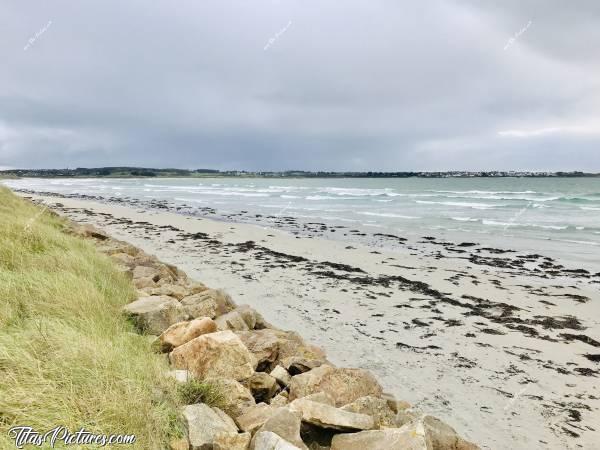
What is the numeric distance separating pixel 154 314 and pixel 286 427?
8.84 feet

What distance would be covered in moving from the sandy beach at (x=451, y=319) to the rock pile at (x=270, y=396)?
131cm

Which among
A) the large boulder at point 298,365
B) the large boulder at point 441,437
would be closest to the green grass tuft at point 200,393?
the large boulder at point 298,365

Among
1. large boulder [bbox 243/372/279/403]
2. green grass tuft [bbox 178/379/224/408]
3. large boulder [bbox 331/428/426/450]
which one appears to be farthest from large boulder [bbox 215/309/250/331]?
large boulder [bbox 331/428/426/450]

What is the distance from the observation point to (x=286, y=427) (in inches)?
117

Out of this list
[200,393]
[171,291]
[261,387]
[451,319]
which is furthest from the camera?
[451,319]

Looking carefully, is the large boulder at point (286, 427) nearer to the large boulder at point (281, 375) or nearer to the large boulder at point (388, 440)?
the large boulder at point (388, 440)

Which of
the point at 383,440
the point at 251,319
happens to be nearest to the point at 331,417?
the point at 383,440

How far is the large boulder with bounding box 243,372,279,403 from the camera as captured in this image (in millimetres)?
4125

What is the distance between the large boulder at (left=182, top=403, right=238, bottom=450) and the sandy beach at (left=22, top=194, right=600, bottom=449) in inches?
122

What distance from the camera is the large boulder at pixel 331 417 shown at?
3.25m

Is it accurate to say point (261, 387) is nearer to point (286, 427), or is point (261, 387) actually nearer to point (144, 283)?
point (286, 427)

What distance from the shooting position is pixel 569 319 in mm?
8820

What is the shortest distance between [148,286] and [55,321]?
3.38m

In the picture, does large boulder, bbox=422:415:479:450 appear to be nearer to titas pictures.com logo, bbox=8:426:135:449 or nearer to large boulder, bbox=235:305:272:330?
titas pictures.com logo, bbox=8:426:135:449
